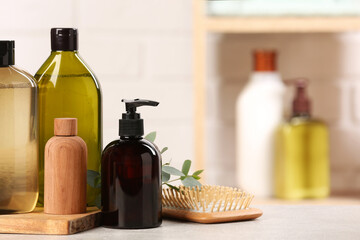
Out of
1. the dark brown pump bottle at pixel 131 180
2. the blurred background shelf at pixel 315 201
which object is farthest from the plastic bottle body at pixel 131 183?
the blurred background shelf at pixel 315 201

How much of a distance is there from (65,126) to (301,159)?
708 millimetres

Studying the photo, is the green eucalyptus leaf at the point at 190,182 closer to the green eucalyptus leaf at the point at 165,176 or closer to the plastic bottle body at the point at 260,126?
the green eucalyptus leaf at the point at 165,176

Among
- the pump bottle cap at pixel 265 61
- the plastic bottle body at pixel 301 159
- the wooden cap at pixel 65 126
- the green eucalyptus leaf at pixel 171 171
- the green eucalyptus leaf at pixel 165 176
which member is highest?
the pump bottle cap at pixel 265 61

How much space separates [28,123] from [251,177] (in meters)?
0.68

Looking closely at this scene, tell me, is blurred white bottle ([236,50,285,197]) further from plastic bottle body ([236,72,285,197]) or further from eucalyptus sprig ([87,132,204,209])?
eucalyptus sprig ([87,132,204,209])

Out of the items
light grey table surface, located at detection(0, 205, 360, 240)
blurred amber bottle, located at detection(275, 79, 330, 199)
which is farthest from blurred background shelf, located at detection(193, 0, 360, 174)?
light grey table surface, located at detection(0, 205, 360, 240)

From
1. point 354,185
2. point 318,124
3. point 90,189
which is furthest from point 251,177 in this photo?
point 90,189

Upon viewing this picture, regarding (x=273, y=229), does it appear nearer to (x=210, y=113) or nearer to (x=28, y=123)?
(x=28, y=123)

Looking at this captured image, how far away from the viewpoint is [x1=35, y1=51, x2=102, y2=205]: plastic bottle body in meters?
0.64

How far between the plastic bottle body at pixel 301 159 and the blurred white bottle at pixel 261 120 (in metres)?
0.02

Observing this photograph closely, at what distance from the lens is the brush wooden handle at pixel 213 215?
61 centimetres

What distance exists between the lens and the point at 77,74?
0.64 m

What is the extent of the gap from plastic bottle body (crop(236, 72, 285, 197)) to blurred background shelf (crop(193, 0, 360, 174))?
8 cm

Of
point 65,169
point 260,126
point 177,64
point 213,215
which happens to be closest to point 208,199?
point 213,215
